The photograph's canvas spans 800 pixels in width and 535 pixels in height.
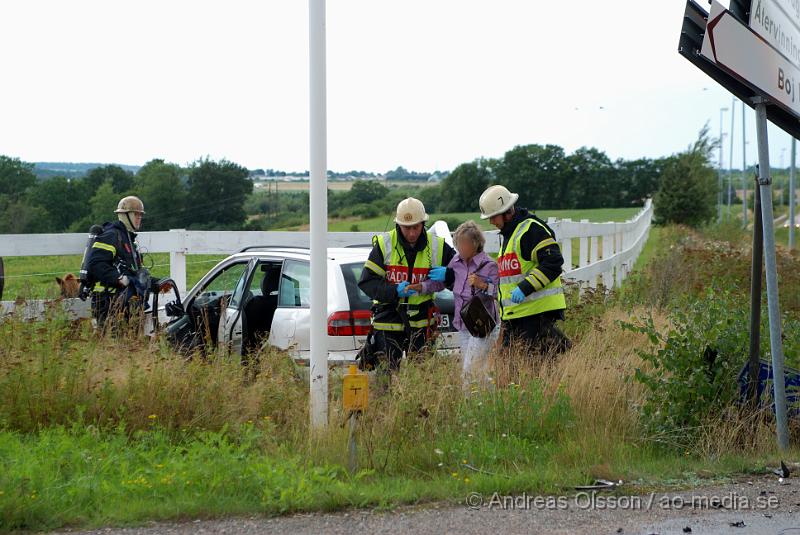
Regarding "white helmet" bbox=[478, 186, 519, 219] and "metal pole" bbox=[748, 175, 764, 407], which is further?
"white helmet" bbox=[478, 186, 519, 219]

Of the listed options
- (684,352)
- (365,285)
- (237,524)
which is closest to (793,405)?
(684,352)

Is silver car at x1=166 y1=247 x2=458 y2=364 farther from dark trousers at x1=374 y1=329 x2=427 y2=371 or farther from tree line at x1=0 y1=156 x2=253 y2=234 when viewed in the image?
tree line at x1=0 y1=156 x2=253 y2=234

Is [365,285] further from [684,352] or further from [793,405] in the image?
[793,405]

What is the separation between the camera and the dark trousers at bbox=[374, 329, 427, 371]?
7570 millimetres

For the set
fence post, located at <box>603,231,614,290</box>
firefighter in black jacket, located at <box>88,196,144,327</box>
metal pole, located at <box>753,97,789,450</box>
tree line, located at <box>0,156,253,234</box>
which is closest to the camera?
metal pole, located at <box>753,97,789,450</box>

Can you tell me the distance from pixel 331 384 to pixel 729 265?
11714 mm

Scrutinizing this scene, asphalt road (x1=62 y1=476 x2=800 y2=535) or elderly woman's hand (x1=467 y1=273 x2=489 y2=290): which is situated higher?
elderly woman's hand (x1=467 y1=273 x2=489 y2=290)

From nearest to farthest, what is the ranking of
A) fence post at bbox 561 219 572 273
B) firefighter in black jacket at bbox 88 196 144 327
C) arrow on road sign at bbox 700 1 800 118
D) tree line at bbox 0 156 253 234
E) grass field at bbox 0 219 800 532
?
1. grass field at bbox 0 219 800 532
2. arrow on road sign at bbox 700 1 800 118
3. firefighter in black jacket at bbox 88 196 144 327
4. fence post at bbox 561 219 572 273
5. tree line at bbox 0 156 253 234

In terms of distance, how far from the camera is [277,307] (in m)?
8.62

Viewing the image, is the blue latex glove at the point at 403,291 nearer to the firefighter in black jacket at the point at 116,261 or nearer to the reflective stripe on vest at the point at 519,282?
the reflective stripe on vest at the point at 519,282

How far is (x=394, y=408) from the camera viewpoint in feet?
21.2

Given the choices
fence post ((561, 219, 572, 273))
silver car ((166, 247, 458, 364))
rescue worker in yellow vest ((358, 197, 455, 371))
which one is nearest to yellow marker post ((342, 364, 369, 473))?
rescue worker in yellow vest ((358, 197, 455, 371))

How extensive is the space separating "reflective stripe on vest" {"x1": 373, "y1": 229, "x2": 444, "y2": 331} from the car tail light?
0.36 m

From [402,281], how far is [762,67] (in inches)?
123
